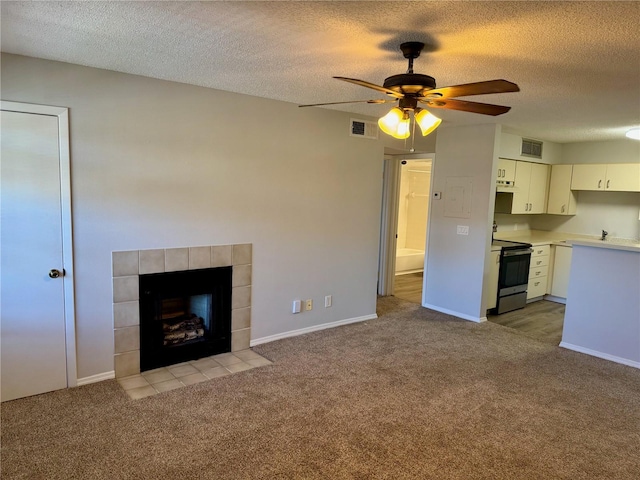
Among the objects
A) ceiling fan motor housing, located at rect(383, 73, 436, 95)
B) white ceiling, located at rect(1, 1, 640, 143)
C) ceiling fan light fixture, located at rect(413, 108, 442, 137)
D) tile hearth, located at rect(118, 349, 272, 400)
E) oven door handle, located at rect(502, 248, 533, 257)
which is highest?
white ceiling, located at rect(1, 1, 640, 143)

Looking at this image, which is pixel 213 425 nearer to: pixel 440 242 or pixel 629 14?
pixel 629 14

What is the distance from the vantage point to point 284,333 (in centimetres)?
435

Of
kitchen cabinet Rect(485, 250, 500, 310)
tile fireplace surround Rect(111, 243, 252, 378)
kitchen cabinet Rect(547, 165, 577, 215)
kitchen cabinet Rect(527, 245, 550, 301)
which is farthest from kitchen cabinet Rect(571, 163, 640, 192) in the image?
tile fireplace surround Rect(111, 243, 252, 378)

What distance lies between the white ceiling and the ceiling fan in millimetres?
203

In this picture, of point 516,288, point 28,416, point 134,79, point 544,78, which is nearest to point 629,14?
point 544,78

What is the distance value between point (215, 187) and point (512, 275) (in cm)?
409

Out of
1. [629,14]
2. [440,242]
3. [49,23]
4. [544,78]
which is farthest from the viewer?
[440,242]

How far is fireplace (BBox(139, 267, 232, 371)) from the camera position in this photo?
3492mm

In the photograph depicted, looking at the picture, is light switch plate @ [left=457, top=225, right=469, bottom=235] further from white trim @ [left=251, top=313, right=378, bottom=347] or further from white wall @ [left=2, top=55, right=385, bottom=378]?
white trim @ [left=251, top=313, right=378, bottom=347]

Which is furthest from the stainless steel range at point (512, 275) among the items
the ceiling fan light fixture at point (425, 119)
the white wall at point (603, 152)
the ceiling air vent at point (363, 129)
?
the ceiling fan light fixture at point (425, 119)

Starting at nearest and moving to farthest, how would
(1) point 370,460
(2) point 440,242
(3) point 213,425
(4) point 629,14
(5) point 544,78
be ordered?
(4) point 629,14 → (1) point 370,460 → (3) point 213,425 → (5) point 544,78 → (2) point 440,242

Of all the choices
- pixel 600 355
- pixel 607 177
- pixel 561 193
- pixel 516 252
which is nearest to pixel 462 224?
pixel 516 252

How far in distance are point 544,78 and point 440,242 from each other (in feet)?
9.09

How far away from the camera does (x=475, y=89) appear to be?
86.7 inches
